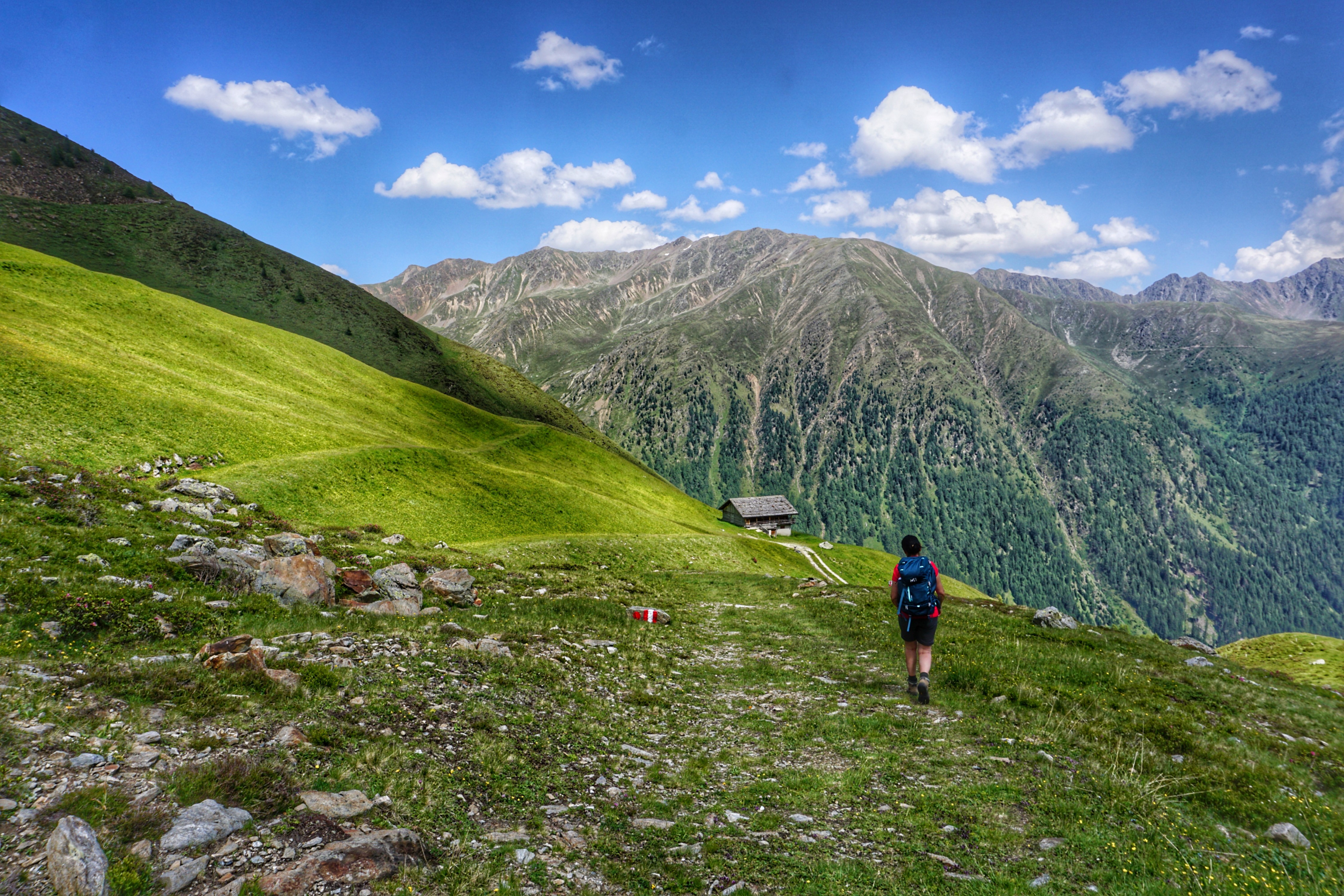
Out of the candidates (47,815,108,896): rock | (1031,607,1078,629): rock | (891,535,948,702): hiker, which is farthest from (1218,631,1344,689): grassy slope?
(47,815,108,896): rock

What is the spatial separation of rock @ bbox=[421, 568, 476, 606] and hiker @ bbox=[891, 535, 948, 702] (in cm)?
1581

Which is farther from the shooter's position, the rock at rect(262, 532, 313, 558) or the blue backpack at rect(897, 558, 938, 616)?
the rock at rect(262, 532, 313, 558)

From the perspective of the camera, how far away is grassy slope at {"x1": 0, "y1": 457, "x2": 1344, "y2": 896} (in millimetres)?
7551

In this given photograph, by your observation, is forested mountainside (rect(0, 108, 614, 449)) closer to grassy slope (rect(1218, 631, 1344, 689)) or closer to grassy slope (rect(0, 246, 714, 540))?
grassy slope (rect(0, 246, 714, 540))

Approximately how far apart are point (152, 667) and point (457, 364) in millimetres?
149381

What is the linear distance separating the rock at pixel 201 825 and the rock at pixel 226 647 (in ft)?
17.1

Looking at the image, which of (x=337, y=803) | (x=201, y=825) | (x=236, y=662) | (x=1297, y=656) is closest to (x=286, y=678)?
(x=236, y=662)

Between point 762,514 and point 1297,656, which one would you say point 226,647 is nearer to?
point 1297,656

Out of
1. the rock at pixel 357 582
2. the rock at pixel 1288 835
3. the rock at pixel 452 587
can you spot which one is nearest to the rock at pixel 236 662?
the rock at pixel 357 582

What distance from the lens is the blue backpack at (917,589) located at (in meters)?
14.2

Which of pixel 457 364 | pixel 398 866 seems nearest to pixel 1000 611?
pixel 398 866

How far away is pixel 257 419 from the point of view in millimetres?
44438

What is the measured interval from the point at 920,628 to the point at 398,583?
17.8 meters

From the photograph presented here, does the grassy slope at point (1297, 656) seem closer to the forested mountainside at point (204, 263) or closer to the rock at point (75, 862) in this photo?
the rock at point (75, 862)
